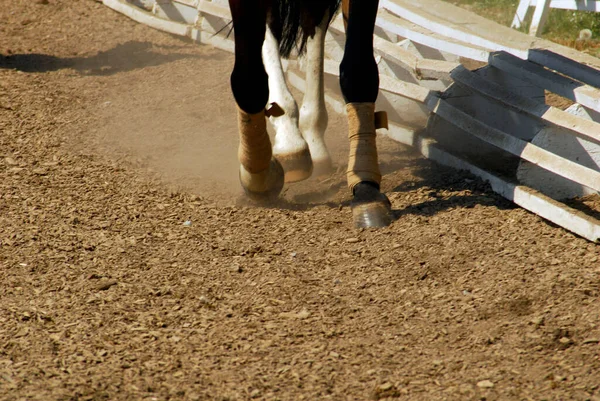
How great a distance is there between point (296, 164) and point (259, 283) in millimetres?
999

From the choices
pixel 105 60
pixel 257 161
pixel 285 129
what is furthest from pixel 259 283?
pixel 105 60

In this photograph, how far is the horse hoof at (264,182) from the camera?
3.70 metres

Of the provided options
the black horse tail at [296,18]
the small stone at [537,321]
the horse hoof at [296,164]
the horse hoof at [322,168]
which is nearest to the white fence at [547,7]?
the black horse tail at [296,18]

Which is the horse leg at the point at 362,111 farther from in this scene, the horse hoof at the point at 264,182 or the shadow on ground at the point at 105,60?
the shadow on ground at the point at 105,60

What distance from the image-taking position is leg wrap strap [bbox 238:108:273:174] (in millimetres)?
3564

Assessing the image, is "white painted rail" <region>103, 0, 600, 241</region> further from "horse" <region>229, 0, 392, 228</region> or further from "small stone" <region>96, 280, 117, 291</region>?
"small stone" <region>96, 280, 117, 291</region>

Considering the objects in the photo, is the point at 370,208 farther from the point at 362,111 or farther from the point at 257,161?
the point at 257,161

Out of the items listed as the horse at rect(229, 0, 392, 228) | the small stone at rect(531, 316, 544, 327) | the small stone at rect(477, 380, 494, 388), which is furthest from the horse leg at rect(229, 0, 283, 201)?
the small stone at rect(477, 380, 494, 388)

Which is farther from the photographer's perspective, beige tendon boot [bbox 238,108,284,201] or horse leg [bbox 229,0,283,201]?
beige tendon boot [bbox 238,108,284,201]

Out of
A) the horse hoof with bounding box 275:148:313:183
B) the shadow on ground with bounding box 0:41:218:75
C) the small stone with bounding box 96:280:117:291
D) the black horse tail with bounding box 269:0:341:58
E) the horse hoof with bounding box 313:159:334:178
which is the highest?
the black horse tail with bounding box 269:0:341:58

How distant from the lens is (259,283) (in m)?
3.04

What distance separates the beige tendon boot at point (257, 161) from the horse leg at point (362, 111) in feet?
1.26

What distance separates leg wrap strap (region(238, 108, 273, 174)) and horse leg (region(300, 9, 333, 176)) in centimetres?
51

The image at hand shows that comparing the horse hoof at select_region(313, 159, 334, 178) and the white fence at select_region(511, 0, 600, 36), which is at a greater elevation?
the white fence at select_region(511, 0, 600, 36)
